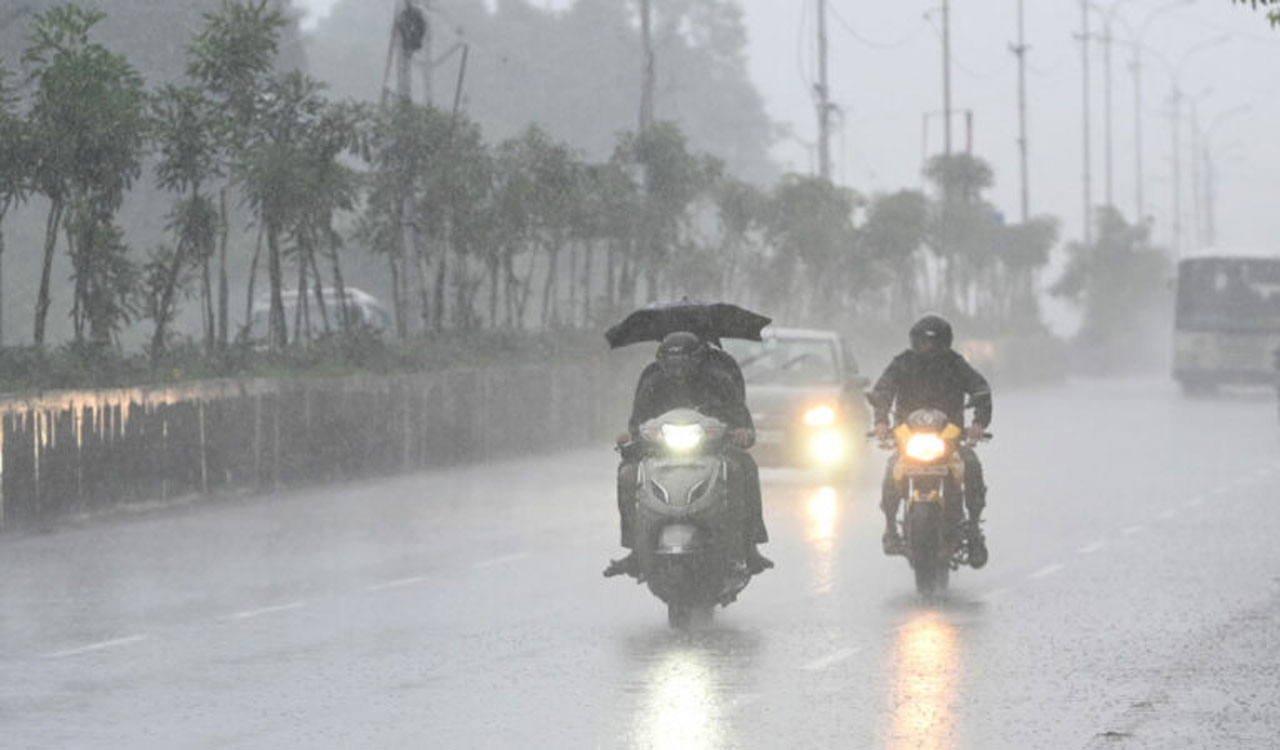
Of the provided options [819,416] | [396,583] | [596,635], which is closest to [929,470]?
[596,635]

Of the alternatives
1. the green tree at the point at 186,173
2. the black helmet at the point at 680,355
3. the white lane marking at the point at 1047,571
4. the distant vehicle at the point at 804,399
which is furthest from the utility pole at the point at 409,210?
the black helmet at the point at 680,355

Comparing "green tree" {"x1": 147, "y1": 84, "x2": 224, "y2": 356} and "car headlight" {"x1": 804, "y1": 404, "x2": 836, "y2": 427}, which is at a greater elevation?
"green tree" {"x1": 147, "y1": 84, "x2": 224, "y2": 356}

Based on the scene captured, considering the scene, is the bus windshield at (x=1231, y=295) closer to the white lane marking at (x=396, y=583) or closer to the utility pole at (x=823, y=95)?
the utility pole at (x=823, y=95)

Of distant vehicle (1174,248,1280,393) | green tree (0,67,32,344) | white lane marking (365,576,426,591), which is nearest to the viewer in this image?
white lane marking (365,576,426,591)

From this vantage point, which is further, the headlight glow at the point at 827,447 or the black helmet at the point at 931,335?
the headlight glow at the point at 827,447

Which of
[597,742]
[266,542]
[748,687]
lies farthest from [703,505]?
[266,542]

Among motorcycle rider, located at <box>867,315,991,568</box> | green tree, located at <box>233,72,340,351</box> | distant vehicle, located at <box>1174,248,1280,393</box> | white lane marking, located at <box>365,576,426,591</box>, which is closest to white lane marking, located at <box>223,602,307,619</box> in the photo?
white lane marking, located at <box>365,576,426,591</box>

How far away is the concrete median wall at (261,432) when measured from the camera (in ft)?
70.7

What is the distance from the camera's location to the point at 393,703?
11.3 metres

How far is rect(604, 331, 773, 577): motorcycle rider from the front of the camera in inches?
571

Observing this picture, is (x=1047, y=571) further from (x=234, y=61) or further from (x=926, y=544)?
(x=234, y=61)

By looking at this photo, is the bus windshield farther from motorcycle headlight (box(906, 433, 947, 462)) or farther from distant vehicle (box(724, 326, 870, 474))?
motorcycle headlight (box(906, 433, 947, 462))

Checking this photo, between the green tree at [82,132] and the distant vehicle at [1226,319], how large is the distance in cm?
3709

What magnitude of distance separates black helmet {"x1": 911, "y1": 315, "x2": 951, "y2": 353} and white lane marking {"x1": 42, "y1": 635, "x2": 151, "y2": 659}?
16.1 feet
